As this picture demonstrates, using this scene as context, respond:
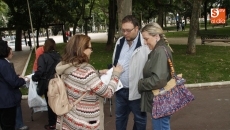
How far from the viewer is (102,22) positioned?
7712 centimetres

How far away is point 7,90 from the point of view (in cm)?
412

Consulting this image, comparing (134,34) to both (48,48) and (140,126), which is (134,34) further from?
(48,48)

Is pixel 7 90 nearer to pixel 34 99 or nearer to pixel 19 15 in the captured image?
pixel 34 99

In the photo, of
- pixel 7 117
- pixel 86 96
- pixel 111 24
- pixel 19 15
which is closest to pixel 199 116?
pixel 7 117

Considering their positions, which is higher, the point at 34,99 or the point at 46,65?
the point at 46,65

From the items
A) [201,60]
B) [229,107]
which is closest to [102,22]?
[201,60]

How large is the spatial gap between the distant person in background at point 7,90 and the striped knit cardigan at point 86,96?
151 cm

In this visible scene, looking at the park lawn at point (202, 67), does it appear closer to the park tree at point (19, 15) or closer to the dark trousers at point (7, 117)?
the dark trousers at point (7, 117)

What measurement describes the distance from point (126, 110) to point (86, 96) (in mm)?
Answer: 1344

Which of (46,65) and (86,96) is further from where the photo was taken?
(46,65)

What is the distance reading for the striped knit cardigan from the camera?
2.69 metres

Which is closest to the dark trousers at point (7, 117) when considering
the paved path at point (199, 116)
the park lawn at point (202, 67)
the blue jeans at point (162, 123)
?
the paved path at point (199, 116)

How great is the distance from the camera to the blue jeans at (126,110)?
3.75m

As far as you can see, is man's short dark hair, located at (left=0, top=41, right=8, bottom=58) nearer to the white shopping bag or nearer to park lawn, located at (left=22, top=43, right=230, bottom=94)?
the white shopping bag
